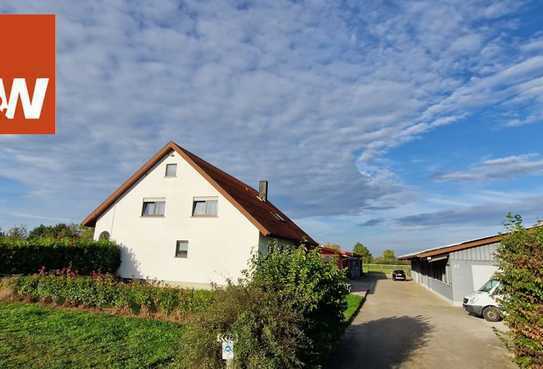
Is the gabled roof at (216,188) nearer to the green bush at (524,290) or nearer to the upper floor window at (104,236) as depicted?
the upper floor window at (104,236)

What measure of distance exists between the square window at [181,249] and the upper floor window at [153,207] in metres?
2.20

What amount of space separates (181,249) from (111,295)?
7.75 meters

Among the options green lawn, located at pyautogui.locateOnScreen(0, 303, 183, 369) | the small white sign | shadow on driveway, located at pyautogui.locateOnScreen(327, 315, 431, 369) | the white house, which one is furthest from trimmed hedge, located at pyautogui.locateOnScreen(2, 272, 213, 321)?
the white house

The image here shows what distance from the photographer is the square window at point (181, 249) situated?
19.3 m

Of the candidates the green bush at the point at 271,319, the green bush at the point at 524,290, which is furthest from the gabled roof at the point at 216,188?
the green bush at the point at 524,290

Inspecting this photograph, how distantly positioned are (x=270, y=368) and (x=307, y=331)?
51.3 inches

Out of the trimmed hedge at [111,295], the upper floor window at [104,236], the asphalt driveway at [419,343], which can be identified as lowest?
the asphalt driveway at [419,343]

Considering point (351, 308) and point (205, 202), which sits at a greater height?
point (205, 202)

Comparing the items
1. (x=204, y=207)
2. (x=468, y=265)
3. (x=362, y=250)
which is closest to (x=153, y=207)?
(x=204, y=207)

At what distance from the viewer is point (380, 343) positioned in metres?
9.39

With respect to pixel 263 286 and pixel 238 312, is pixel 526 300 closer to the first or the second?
pixel 263 286

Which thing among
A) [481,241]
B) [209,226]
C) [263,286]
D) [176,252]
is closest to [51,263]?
[176,252]

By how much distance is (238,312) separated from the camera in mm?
Result: 5195

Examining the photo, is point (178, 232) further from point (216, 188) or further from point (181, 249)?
point (216, 188)
